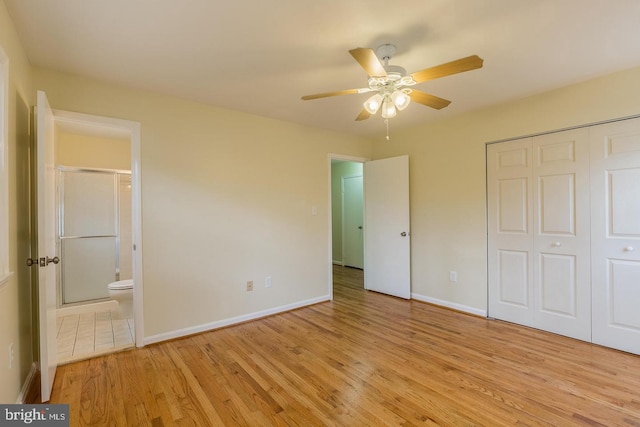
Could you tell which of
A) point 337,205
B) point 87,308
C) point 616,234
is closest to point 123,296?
point 87,308

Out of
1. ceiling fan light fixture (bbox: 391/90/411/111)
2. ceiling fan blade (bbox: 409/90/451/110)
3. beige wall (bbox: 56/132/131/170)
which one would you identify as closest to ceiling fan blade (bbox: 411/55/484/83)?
ceiling fan light fixture (bbox: 391/90/411/111)

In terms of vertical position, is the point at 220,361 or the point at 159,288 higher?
the point at 159,288

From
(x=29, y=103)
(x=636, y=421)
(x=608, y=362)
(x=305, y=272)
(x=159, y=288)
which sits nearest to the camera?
(x=636, y=421)

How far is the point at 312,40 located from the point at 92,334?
11.0 ft

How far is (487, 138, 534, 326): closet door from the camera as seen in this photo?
3088 mm

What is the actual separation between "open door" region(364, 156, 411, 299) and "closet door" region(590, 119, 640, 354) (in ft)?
6.14

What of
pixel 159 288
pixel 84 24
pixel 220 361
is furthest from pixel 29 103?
pixel 220 361

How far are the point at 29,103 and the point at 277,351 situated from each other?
8.73 ft

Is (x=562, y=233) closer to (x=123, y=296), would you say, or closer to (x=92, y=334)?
(x=123, y=296)

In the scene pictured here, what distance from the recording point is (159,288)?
112 inches

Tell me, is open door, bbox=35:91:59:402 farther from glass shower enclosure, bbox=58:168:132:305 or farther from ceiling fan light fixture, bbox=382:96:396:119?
glass shower enclosure, bbox=58:168:132:305

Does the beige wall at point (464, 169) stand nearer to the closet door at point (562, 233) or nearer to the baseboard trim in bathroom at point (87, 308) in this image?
the closet door at point (562, 233)

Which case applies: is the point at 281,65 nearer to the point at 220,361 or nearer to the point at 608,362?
the point at 220,361

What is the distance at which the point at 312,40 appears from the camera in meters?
1.99
